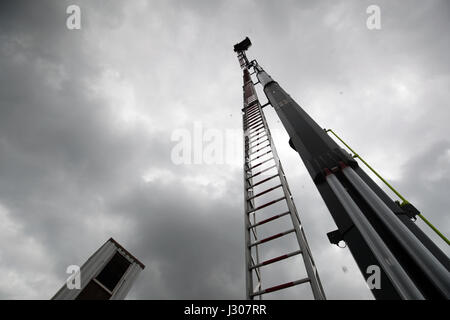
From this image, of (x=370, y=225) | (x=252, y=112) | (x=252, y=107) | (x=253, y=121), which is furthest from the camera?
(x=252, y=107)

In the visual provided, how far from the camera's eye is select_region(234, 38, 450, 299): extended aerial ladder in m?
1.47

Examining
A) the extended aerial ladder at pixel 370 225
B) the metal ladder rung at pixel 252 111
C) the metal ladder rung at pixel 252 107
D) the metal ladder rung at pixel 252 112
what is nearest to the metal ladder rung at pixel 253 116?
the metal ladder rung at pixel 252 112

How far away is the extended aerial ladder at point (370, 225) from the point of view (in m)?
1.47

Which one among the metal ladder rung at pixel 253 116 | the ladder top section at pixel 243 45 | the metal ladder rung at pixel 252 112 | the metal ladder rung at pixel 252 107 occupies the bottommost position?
the metal ladder rung at pixel 253 116

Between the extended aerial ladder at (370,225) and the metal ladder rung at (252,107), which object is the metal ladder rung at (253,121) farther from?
the extended aerial ladder at (370,225)

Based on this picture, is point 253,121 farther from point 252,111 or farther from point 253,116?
point 252,111

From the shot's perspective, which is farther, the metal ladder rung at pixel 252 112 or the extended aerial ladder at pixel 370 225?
the metal ladder rung at pixel 252 112

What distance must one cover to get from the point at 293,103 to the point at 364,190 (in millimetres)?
2680

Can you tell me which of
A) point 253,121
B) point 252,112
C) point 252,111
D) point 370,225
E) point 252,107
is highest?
point 252,107

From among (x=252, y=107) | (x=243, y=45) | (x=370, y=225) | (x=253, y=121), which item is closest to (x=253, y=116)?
(x=253, y=121)

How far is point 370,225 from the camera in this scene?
1.79 metres
